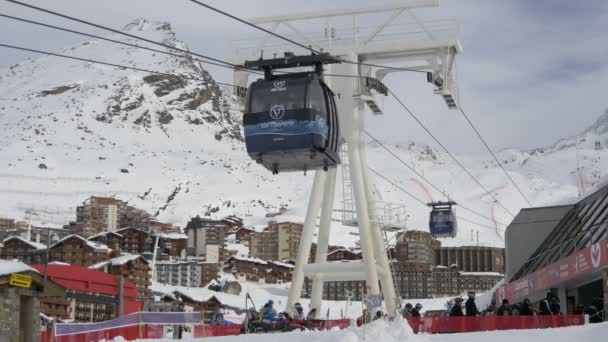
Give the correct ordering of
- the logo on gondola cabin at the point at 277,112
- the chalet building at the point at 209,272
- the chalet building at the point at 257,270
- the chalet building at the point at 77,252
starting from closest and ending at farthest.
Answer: the logo on gondola cabin at the point at 277,112, the chalet building at the point at 77,252, the chalet building at the point at 209,272, the chalet building at the point at 257,270

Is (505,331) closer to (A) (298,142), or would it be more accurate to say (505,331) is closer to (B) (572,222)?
(A) (298,142)

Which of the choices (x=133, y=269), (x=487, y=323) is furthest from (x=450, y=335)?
(x=133, y=269)

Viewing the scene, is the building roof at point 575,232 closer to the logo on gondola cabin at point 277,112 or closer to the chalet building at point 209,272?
the logo on gondola cabin at point 277,112

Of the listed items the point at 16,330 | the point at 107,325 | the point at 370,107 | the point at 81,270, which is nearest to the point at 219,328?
the point at 107,325

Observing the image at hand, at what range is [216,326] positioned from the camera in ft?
80.1

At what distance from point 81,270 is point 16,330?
1524 cm

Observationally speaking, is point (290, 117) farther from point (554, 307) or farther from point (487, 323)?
point (554, 307)

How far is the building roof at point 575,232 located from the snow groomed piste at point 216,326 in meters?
6.87

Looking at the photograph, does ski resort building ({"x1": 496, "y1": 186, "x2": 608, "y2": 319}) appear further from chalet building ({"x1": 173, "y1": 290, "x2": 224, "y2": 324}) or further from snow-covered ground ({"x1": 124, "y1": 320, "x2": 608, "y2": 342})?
chalet building ({"x1": 173, "y1": 290, "x2": 224, "y2": 324})

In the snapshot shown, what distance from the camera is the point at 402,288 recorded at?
187500mm

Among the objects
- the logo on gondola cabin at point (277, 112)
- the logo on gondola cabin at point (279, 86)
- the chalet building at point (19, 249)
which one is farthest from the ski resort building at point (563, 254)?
the chalet building at point (19, 249)

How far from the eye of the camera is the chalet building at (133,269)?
357ft

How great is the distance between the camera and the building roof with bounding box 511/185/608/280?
29.9 meters

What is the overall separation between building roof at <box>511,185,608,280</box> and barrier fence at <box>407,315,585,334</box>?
640 centimetres
